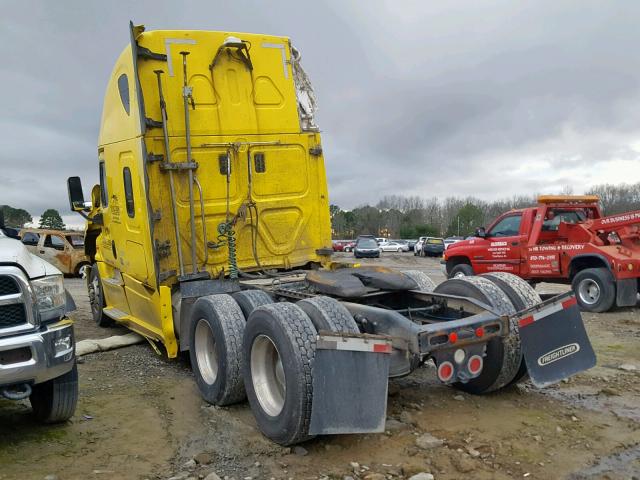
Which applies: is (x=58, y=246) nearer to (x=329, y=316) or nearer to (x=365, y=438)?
(x=329, y=316)

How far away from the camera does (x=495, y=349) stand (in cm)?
474

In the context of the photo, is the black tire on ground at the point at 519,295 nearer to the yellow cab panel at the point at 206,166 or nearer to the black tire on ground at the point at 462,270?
the yellow cab panel at the point at 206,166

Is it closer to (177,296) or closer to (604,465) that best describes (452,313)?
(604,465)

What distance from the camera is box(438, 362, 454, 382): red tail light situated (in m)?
4.12

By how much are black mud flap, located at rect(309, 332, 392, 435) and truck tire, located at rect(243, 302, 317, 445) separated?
0.17 metres

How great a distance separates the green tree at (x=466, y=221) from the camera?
80375 mm

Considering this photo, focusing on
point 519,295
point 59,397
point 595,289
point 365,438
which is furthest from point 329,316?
point 595,289

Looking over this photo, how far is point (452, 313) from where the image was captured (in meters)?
5.05

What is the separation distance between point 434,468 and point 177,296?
3.50 m

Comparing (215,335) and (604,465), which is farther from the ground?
(215,335)

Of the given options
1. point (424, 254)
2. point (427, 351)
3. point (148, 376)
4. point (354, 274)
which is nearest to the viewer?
point (427, 351)

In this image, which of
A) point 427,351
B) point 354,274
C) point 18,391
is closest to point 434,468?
point 427,351

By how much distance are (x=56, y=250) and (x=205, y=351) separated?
1443 centimetres

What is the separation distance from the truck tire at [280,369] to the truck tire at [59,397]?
4.38ft
